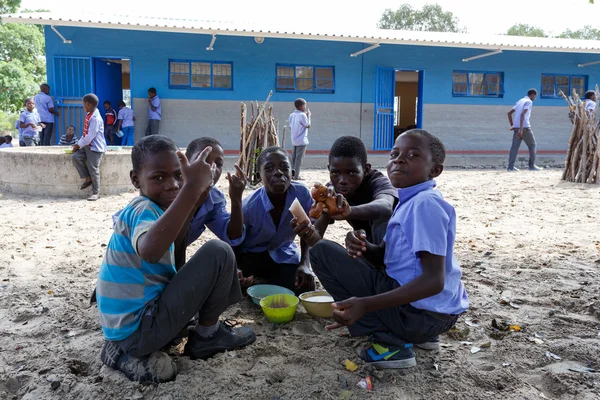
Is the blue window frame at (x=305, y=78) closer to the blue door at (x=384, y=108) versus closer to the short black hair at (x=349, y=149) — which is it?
the blue door at (x=384, y=108)

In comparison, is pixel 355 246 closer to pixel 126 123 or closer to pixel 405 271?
pixel 405 271

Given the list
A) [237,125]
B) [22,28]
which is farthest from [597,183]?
[22,28]

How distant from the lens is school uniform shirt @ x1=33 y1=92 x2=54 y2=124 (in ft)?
34.3

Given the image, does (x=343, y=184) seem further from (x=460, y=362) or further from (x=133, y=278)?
(x=133, y=278)

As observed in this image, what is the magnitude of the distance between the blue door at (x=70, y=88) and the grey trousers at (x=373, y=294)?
10139 mm

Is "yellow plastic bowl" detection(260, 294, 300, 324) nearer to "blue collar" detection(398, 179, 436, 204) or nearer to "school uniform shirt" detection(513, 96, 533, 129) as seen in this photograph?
"blue collar" detection(398, 179, 436, 204)

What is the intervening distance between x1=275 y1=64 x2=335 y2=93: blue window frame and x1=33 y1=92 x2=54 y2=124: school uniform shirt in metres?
5.09

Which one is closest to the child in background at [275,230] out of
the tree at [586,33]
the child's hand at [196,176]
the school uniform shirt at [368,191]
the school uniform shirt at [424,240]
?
the school uniform shirt at [368,191]

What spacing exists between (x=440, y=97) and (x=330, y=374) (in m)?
12.0

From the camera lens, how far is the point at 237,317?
2865 mm

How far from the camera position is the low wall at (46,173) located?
724 centimetres

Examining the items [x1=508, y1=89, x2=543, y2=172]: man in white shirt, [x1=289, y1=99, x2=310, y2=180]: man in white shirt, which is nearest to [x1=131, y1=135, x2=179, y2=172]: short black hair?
[x1=289, y1=99, x2=310, y2=180]: man in white shirt

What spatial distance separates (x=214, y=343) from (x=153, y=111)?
31.3ft

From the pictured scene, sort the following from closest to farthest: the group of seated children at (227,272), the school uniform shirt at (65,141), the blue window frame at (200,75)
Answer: the group of seated children at (227,272), the school uniform shirt at (65,141), the blue window frame at (200,75)
